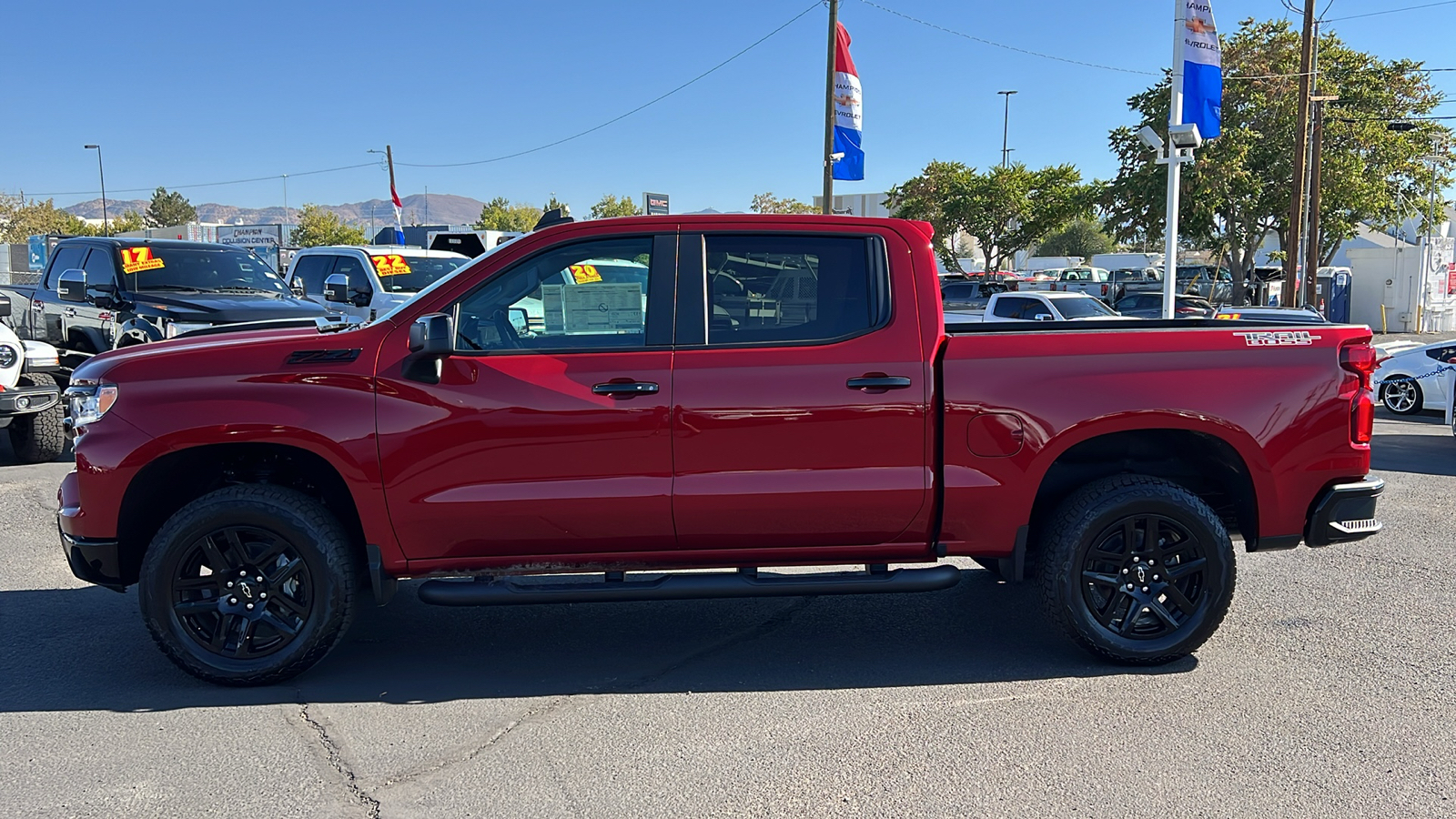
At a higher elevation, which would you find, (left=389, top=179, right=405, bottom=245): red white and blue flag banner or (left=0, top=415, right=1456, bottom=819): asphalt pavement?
(left=389, top=179, right=405, bottom=245): red white and blue flag banner

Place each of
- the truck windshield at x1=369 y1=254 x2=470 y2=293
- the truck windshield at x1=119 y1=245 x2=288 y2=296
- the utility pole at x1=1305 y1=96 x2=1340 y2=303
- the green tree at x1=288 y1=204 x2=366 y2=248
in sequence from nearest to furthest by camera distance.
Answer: the truck windshield at x1=119 y1=245 x2=288 y2=296 → the truck windshield at x1=369 y1=254 x2=470 y2=293 → the utility pole at x1=1305 y1=96 x2=1340 y2=303 → the green tree at x1=288 y1=204 x2=366 y2=248

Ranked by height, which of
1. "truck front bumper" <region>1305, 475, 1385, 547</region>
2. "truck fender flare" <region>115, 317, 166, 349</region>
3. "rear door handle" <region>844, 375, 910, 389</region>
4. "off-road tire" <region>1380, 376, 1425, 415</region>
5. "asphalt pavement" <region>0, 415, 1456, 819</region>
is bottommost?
"asphalt pavement" <region>0, 415, 1456, 819</region>

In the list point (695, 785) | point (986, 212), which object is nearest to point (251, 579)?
point (695, 785)

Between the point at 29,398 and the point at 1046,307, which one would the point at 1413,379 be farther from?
the point at 29,398

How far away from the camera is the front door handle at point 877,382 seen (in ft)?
14.7

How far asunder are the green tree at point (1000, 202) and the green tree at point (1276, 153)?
12.3 metres

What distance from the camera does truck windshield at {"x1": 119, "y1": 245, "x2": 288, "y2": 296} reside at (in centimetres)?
1160

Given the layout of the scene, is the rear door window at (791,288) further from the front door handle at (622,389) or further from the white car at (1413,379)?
the white car at (1413,379)

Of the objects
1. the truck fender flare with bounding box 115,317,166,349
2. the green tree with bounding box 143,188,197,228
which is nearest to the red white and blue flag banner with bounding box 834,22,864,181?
the truck fender flare with bounding box 115,317,166,349

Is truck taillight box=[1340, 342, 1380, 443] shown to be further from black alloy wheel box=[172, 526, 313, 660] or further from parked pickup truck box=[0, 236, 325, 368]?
parked pickup truck box=[0, 236, 325, 368]

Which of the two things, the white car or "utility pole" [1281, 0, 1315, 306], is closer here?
the white car

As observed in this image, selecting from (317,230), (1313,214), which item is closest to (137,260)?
(1313,214)

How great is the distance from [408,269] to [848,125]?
1017 centimetres

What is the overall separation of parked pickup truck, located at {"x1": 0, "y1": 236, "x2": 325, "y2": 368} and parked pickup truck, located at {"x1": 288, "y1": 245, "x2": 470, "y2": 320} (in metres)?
0.89
